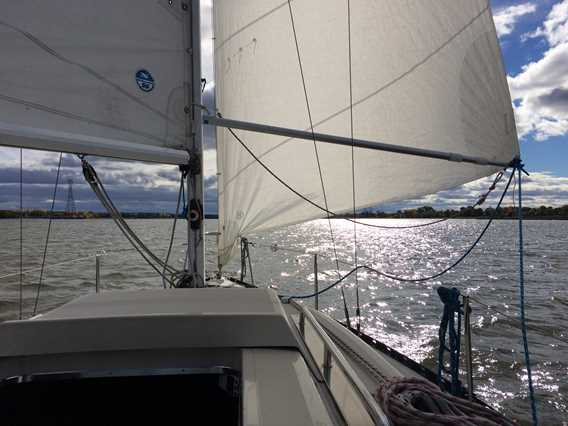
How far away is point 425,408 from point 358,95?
9.76 feet

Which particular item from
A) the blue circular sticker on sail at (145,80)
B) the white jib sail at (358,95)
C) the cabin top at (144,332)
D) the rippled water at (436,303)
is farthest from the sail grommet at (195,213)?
the rippled water at (436,303)

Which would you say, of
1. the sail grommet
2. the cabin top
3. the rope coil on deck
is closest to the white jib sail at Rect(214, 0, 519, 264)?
the sail grommet

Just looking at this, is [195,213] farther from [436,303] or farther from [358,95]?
[436,303]

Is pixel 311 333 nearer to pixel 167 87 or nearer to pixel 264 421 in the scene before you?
pixel 264 421

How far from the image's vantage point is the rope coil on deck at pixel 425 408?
1.09 metres

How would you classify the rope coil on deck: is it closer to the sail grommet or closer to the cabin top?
the cabin top

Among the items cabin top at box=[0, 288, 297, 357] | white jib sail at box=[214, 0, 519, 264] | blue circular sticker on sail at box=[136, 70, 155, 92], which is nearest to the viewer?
cabin top at box=[0, 288, 297, 357]

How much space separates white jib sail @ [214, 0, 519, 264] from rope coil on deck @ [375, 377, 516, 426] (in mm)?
2502

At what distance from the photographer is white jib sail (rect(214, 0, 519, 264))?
326 cm

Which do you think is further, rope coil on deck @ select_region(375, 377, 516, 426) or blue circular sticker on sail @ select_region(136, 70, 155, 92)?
blue circular sticker on sail @ select_region(136, 70, 155, 92)

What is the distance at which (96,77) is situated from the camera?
2.68 meters

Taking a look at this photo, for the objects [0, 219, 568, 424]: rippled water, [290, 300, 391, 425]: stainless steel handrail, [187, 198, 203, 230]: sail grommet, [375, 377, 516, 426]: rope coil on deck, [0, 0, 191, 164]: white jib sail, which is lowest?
[0, 219, 568, 424]: rippled water

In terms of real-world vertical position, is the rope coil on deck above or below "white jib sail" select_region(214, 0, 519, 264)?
below

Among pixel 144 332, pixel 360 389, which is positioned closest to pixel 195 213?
pixel 144 332
